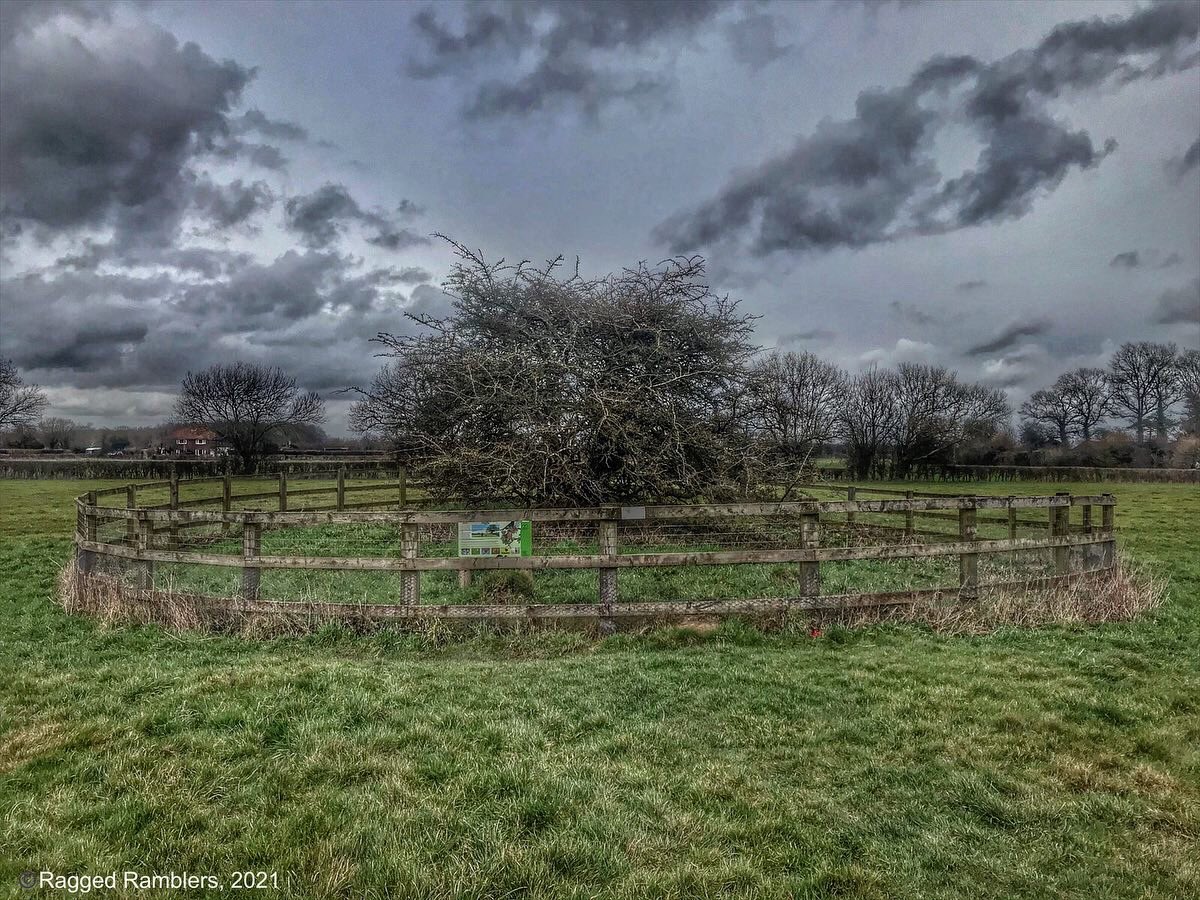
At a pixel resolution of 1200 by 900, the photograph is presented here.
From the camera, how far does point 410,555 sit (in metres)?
7.13

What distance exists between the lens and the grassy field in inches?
121

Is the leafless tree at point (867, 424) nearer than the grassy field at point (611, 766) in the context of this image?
No

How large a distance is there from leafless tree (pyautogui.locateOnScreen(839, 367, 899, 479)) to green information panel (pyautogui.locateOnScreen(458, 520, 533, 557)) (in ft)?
149

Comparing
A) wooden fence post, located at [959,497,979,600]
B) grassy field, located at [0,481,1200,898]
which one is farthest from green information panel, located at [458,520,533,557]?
wooden fence post, located at [959,497,979,600]

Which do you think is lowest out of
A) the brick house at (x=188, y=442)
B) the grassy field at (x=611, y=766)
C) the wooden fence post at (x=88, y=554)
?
the grassy field at (x=611, y=766)

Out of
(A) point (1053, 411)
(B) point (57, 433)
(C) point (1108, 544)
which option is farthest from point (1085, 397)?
(B) point (57, 433)

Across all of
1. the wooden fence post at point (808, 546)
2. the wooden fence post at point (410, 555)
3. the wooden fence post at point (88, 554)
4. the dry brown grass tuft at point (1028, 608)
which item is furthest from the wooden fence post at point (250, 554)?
the dry brown grass tuft at point (1028, 608)

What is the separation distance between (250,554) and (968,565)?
8.15m

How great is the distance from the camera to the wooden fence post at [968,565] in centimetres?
790

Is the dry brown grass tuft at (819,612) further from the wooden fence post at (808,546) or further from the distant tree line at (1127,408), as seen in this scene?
the distant tree line at (1127,408)

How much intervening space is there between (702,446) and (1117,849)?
1028 cm

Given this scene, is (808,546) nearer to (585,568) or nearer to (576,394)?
(585,568)

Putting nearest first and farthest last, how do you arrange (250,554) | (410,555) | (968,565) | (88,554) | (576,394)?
1. (410,555)
2. (250,554)
3. (968,565)
4. (88,554)
5. (576,394)

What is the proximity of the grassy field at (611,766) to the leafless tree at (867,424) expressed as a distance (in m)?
45.7
